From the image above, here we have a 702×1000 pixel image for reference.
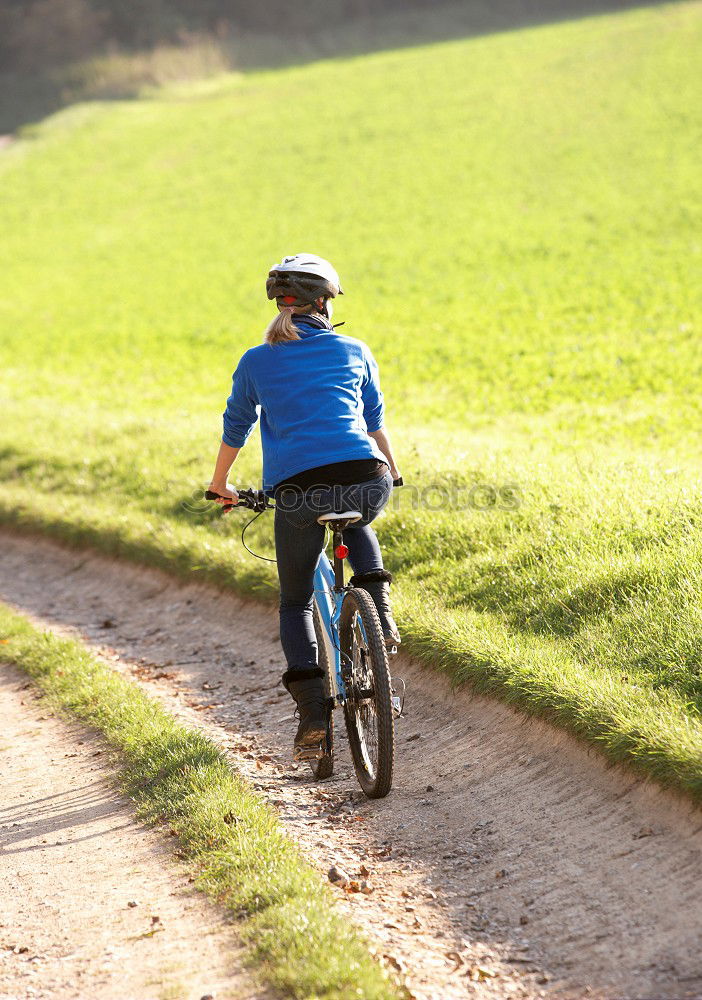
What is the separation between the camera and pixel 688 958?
3977 mm

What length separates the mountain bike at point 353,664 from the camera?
17.4 feet

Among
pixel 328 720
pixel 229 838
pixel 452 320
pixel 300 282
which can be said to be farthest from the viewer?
pixel 452 320

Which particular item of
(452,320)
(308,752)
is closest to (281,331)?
(308,752)

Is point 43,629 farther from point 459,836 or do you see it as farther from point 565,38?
point 565,38

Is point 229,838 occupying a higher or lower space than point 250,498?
lower

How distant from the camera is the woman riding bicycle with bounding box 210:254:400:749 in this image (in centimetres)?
523

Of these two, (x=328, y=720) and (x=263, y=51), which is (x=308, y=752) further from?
(x=263, y=51)

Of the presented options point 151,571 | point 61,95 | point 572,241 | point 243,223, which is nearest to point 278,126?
point 243,223

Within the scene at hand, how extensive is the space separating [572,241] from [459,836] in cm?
2661

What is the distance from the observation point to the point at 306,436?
521 centimetres

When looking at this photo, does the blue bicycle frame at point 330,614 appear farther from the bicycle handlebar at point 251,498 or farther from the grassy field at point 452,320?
the grassy field at point 452,320

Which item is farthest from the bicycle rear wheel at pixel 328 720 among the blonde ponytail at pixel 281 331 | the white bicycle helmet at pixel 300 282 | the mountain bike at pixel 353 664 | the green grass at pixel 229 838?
the white bicycle helmet at pixel 300 282

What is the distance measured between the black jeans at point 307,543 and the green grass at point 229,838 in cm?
87

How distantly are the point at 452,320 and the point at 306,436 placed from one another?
62.9 ft
